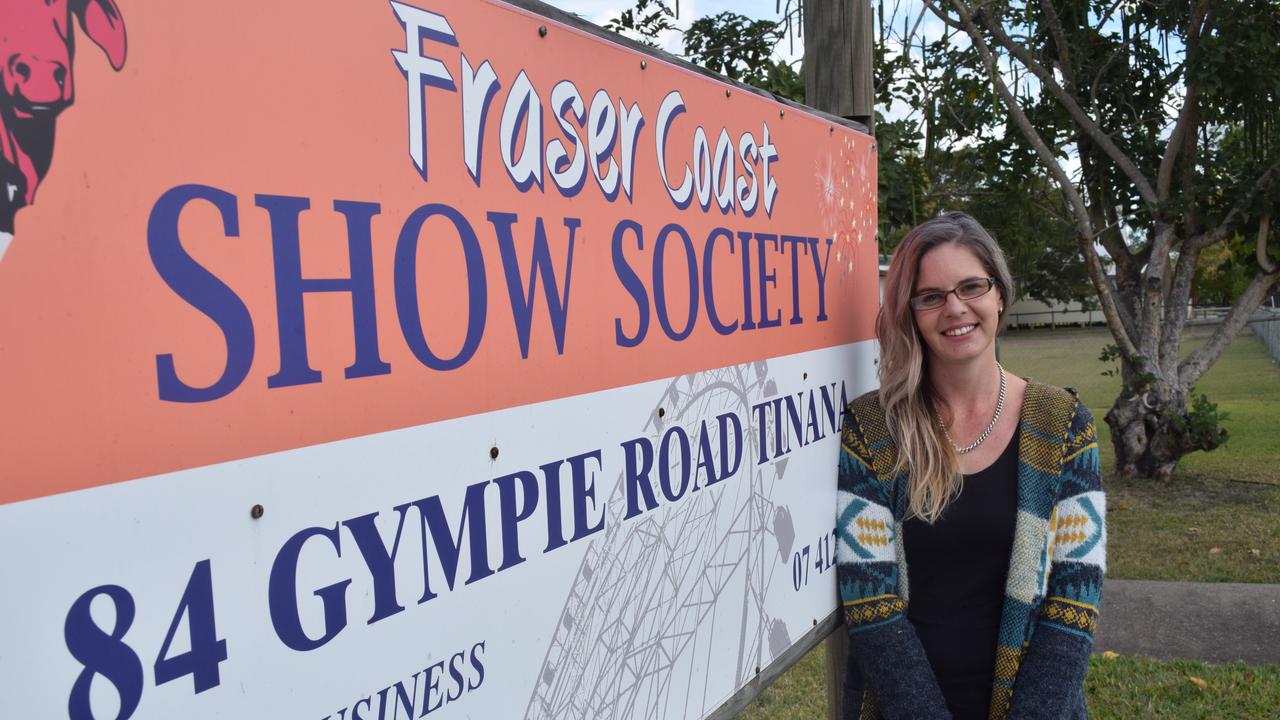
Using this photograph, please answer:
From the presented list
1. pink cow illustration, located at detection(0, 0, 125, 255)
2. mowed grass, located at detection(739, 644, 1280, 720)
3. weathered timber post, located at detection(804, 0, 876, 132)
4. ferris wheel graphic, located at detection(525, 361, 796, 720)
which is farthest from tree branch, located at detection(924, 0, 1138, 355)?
pink cow illustration, located at detection(0, 0, 125, 255)

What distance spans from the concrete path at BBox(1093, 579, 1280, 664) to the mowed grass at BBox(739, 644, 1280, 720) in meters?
0.20

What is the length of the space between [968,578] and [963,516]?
0.46 feet

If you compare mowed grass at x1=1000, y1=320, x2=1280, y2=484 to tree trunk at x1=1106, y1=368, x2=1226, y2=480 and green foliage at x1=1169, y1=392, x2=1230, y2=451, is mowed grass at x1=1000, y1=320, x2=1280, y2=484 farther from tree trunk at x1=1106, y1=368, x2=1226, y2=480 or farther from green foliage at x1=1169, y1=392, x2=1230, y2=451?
green foliage at x1=1169, y1=392, x2=1230, y2=451

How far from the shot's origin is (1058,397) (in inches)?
90.7

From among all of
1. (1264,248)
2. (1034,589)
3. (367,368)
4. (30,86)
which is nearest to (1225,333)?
(1264,248)

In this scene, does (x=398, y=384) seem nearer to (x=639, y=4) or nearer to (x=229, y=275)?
(x=229, y=275)

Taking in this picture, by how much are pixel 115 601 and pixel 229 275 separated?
1.04ft

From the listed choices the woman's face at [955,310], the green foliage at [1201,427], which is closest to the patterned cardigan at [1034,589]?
the woman's face at [955,310]

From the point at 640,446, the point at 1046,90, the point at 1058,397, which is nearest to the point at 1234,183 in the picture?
the point at 1046,90

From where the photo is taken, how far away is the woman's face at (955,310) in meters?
2.27

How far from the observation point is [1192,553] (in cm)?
679

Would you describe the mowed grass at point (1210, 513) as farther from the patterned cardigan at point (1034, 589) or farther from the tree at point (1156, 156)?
the patterned cardigan at point (1034, 589)

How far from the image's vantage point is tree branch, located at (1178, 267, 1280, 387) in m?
8.85

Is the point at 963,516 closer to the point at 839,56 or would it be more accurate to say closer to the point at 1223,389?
the point at 839,56
